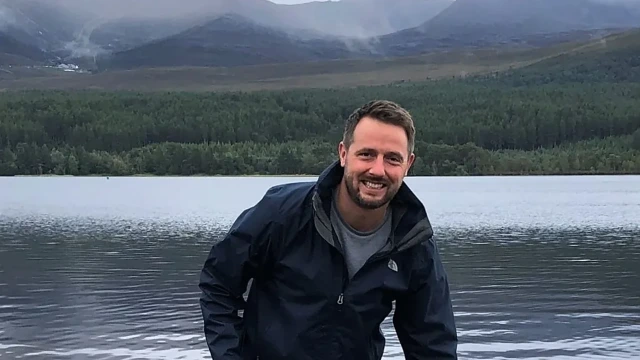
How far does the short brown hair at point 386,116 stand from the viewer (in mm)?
4102

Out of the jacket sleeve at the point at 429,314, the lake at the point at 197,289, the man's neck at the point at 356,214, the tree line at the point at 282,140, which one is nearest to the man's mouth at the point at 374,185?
the man's neck at the point at 356,214

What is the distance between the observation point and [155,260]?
34344mm

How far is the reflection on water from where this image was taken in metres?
18.1

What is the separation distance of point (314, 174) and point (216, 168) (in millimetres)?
22181

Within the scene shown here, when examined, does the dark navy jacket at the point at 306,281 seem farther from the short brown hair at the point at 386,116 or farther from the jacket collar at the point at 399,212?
the short brown hair at the point at 386,116

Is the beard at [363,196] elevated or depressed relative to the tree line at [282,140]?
elevated

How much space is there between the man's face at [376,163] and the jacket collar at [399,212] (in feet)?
0.55

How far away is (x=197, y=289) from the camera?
2623 cm

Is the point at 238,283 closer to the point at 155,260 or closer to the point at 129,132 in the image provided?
the point at 155,260

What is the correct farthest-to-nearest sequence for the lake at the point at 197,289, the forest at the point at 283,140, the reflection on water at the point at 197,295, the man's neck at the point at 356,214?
the forest at the point at 283,140, the lake at the point at 197,289, the reflection on water at the point at 197,295, the man's neck at the point at 356,214

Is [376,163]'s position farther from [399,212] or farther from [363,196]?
[399,212]

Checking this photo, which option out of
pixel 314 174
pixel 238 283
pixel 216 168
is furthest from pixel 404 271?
pixel 216 168

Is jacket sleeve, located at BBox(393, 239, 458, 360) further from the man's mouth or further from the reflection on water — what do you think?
the reflection on water

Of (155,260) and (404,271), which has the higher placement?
(404,271)
